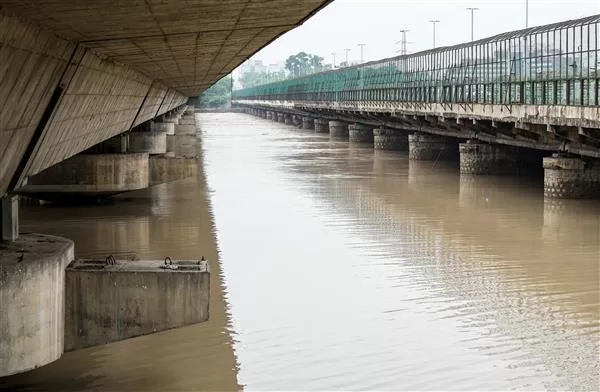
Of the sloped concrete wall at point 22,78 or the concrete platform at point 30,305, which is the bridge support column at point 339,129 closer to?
the sloped concrete wall at point 22,78

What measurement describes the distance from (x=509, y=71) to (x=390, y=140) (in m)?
28.7

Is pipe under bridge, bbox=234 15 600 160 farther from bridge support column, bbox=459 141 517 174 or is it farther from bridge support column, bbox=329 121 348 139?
bridge support column, bbox=329 121 348 139

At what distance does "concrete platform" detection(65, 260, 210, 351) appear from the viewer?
12.3 meters

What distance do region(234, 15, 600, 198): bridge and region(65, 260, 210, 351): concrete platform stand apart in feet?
74.0

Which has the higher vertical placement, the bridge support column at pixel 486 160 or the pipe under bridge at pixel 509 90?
the pipe under bridge at pixel 509 90

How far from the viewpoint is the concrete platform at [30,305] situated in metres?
10.8

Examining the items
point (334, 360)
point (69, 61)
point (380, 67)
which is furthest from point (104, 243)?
point (380, 67)

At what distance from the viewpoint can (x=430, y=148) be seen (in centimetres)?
6253

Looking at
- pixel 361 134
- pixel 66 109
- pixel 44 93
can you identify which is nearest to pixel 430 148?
pixel 361 134

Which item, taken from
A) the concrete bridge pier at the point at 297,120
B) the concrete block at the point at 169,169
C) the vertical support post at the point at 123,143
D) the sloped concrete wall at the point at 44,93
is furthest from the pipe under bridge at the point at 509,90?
the concrete bridge pier at the point at 297,120

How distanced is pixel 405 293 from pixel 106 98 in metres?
6.51

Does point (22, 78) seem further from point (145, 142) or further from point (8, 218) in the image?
point (145, 142)

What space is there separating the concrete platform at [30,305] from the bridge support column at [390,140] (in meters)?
63.9

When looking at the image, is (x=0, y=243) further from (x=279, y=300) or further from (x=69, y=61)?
(x=279, y=300)
